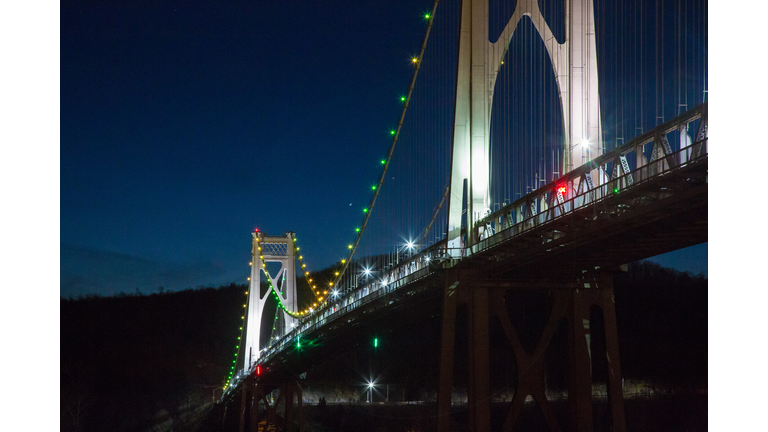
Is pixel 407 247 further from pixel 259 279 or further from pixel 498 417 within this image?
pixel 498 417

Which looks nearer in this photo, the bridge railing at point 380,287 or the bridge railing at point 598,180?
the bridge railing at point 598,180

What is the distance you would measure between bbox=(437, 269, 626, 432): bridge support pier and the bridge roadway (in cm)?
39

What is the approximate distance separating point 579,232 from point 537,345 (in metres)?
6.34

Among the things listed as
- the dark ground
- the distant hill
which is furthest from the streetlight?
the distant hill

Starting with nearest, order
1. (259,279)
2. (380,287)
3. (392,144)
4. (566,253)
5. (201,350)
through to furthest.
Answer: (566,253)
(380,287)
(392,144)
(259,279)
(201,350)

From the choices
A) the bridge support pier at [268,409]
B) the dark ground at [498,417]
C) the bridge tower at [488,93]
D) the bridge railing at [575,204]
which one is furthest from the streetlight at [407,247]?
the bridge support pier at [268,409]

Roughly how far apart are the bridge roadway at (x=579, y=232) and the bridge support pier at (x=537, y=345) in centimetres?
39

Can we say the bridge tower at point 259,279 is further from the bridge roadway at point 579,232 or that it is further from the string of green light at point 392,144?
the bridge roadway at point 579,232

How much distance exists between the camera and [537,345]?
2150 centimetres

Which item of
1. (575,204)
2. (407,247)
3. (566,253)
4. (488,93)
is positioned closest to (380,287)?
(407,247)

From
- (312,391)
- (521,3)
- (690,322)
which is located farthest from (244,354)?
(521,3)

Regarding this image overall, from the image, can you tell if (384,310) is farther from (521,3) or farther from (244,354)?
(244,354)

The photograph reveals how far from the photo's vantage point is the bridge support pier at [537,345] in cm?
2047

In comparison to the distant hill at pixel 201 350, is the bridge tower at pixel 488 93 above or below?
above
